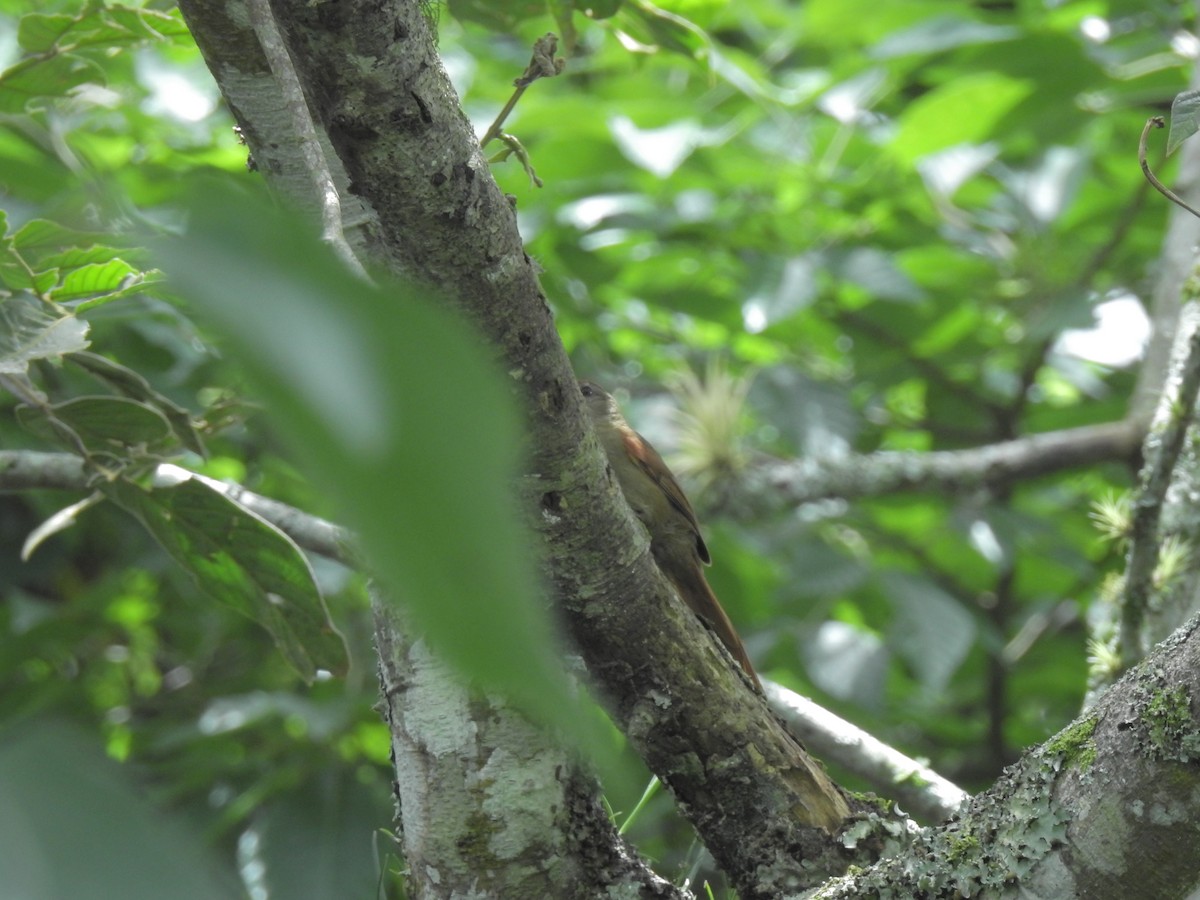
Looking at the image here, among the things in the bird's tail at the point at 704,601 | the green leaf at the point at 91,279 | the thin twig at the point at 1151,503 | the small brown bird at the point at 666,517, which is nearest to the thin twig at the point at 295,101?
the green leaf at the point at 91,279

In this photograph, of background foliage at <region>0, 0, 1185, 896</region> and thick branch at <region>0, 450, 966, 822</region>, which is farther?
background foliage at <region>0, 0, 1185, 896</region>

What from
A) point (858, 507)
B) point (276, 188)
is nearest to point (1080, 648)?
point (858, 507)

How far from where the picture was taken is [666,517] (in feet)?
7.09

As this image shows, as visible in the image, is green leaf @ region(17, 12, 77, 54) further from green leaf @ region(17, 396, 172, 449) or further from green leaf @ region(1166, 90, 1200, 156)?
green leaf @ region(1166, 90, 1200, 156)

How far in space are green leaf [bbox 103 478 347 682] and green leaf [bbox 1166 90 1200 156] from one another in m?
1.16

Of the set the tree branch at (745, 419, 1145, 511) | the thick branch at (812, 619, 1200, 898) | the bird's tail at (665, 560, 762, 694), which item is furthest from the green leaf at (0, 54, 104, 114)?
the tree branch at (745, 419, 1145, 511)

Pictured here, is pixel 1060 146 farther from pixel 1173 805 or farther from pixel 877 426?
pixel 1173 805

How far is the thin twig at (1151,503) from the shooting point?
71.4 inches

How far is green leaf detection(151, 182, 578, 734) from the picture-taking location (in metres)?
0.30

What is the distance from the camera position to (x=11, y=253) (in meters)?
1.38

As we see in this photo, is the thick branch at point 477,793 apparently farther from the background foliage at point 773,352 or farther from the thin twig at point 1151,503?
the background foliage at point 773,352

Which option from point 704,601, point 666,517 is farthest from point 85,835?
point 666,517

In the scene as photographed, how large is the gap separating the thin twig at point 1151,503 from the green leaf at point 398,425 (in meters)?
1.77

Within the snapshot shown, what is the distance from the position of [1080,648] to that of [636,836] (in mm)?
1819
